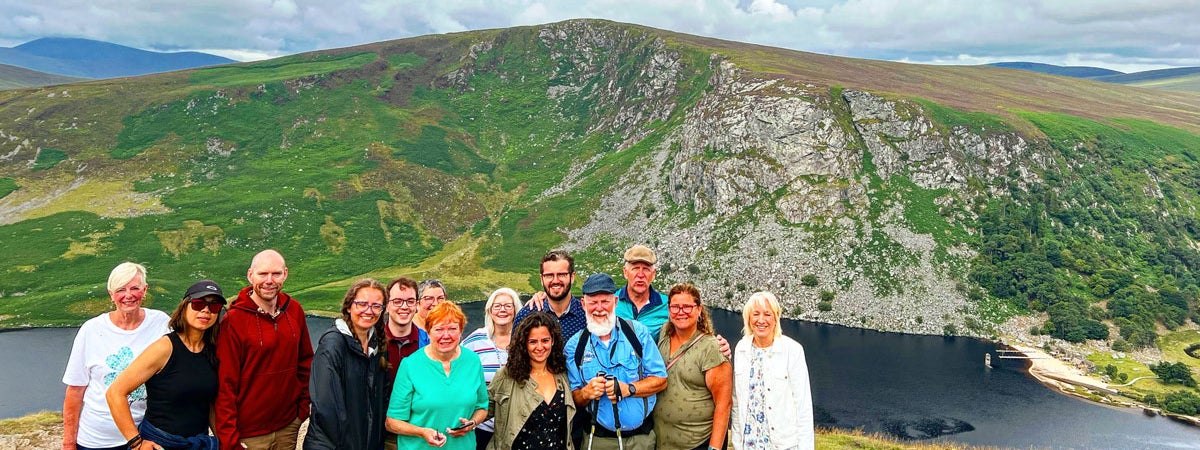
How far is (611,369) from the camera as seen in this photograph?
1002 cm

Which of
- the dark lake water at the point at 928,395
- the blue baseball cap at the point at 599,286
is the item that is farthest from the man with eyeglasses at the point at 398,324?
the dark lake water at the point at 928,395

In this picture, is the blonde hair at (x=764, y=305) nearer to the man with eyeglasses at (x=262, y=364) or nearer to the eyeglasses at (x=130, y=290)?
the man with eyeglasses at (x=262, y=364)

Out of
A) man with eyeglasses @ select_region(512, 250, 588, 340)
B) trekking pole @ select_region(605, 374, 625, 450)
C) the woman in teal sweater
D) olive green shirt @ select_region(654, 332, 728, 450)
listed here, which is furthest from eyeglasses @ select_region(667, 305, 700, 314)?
the woman in teal sweater

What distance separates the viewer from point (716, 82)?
13650cm

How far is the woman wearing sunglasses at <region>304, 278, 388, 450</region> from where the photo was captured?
357 inches

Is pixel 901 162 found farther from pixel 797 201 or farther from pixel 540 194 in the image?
pixel 540 194

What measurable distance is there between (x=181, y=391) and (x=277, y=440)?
185 cm

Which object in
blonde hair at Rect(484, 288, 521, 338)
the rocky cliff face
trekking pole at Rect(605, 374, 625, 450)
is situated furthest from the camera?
the rocky cliff face

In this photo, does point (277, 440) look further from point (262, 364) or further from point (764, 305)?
point (764, 305)

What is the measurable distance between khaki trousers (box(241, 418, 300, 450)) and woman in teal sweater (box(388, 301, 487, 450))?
2.29 m

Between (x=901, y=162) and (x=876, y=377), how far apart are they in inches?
2131

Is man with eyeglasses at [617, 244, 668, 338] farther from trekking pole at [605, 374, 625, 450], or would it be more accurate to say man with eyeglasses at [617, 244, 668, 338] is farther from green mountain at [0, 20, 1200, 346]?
green mountain at [0, 20, 1200, 346]

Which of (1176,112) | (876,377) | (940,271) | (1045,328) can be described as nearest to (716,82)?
(940,271)

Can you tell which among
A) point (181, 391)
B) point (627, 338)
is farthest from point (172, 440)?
point (627, 338)
